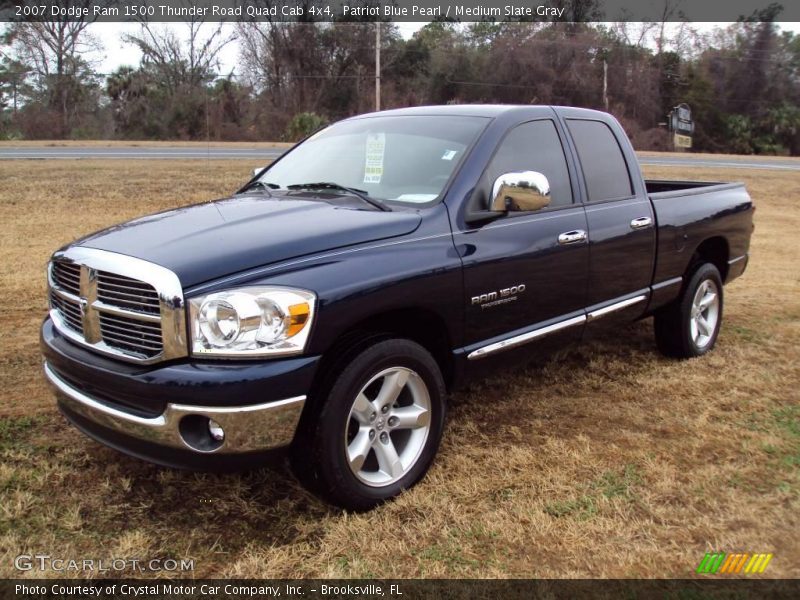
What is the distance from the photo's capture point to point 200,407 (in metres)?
2.52

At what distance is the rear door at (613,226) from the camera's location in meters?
4.13

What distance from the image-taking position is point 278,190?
391cm

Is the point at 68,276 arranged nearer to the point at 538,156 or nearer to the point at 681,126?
the point at 538,156

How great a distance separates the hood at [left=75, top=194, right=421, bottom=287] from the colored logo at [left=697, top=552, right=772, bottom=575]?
1855mm

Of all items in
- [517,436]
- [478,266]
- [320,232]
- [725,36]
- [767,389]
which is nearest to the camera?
[320,232]

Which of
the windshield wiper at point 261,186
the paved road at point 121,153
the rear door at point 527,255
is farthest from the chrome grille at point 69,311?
the paved road at point 121,153

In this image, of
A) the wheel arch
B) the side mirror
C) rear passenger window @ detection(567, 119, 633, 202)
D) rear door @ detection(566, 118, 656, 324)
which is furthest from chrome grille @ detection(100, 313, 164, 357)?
the wheel arch

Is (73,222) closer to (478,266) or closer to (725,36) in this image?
(478,266)

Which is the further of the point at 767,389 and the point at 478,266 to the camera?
the point at 767,389

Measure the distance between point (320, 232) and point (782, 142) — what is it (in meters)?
46.6

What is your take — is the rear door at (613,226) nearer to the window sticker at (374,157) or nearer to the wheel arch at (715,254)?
the wheel arch at (715,254)

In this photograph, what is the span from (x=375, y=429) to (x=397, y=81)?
40.3 m

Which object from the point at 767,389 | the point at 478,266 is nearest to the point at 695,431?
the point at 767,389

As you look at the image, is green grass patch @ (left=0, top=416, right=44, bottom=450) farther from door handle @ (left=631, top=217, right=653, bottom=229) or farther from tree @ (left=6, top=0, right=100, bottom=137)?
tree @ (left=6, top=0, right=100, bottom=137)
